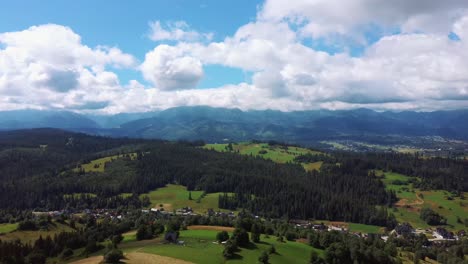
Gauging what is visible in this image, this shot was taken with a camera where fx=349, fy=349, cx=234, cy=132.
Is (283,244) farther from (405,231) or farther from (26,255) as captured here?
(405,231)

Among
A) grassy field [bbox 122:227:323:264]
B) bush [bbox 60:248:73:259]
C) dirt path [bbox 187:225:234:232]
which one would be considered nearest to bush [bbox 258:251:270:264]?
grassy field [bbox 122:227:323:264]

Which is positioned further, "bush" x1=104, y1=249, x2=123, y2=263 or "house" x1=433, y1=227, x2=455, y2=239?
"house" x1=433, y1=227, x2=455, y2=239

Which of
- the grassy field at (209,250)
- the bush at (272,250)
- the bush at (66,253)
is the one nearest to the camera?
the grassy field at (209,250)

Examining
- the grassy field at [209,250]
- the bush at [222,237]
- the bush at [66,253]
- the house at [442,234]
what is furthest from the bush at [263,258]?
the house at [442,234]

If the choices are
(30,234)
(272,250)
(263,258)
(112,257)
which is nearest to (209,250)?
(263,258)

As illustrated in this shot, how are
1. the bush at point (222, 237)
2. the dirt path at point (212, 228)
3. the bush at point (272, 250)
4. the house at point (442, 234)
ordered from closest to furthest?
the bush at point (272, 250), the bush at point (222, 237), the dirt path at point (212, 228), the house at point (442, 234)

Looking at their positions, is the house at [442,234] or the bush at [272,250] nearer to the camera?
the bush at [272,250]

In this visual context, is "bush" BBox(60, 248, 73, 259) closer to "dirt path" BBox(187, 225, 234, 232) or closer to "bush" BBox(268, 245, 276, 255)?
"dirt path" BBox(187, 225, 234, 232)

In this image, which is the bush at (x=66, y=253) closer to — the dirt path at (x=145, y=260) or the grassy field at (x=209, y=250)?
the grassy field at (x=209, y=250)
